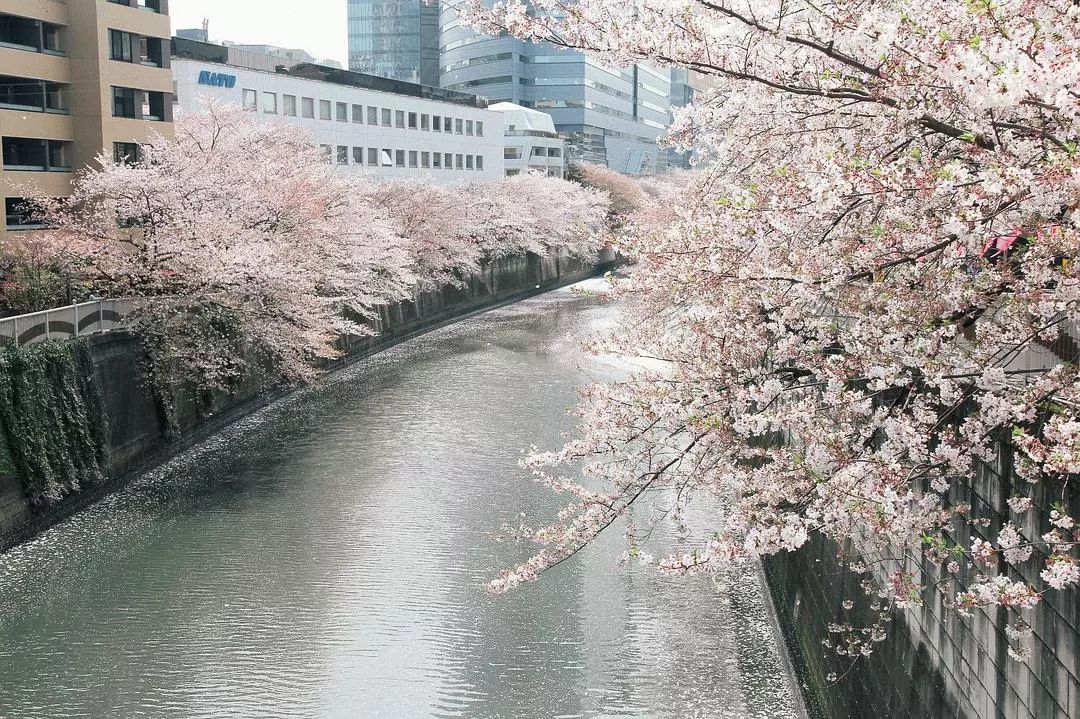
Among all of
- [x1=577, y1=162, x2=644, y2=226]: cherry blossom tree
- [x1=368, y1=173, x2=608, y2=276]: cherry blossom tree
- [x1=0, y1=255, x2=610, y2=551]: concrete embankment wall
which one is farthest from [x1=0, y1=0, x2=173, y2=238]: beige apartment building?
[x1=577, y1=162, x2=644, y2=226]: cherry blossom tree

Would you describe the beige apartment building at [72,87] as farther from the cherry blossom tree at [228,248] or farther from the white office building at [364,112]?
the white office building at [364,112]

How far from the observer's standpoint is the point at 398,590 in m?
14.9

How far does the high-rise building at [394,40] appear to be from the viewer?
169 metres

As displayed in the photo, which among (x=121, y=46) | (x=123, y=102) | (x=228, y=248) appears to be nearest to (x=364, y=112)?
(x=121, y=46)

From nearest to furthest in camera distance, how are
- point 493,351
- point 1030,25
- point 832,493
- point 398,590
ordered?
1. point 1030,25
2. point 832,493
3. point 398,590
4. point 493,351

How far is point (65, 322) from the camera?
19562 mm

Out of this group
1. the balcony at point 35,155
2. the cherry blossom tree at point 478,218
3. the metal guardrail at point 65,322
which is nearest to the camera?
the metal guardrail at point 65,322

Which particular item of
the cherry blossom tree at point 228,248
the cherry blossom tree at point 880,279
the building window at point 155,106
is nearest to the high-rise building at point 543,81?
the cherry blossom tree at point 228,248

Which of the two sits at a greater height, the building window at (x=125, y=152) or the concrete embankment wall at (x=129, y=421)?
the building window at (x=125, y=152)

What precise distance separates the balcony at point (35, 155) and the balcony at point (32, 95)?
0.91 meters

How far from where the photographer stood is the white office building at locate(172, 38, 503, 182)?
47312mm

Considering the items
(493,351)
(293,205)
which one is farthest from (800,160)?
(493,351)

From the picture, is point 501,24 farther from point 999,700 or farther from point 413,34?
point 413,34

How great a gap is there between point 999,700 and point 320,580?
10793 millimetres
